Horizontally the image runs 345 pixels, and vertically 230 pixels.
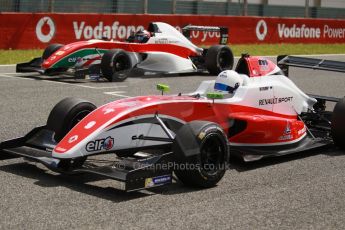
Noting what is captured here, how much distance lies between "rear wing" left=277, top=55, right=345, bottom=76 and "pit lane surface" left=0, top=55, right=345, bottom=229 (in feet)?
3.72

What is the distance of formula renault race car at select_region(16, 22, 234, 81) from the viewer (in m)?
13.9

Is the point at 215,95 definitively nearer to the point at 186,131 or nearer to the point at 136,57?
the point at 186,131

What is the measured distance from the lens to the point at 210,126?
20.6 ft

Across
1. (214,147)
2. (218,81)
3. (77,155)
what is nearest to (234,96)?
(218,81)

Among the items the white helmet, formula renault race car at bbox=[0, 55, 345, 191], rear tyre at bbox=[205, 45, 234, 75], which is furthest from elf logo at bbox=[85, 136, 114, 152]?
rear tyre at bbox=[205, 45, 234, 75]

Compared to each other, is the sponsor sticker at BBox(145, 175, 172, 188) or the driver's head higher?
the driver's head

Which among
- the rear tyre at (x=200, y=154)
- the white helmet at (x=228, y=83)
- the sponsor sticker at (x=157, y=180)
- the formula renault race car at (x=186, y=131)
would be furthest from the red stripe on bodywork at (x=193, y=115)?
the sponsor sticker at (x=157, y=180)

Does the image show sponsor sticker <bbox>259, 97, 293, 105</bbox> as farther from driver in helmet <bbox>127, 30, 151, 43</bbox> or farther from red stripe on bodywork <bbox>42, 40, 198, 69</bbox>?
driver in helmet <bbox>127, 30, 151, 43</bbox>

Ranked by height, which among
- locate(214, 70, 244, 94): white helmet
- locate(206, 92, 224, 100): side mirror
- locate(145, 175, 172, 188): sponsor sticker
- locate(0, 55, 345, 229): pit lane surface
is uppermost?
locate(214, 70, 244, 94): white helmet

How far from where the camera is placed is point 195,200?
5.84 metres

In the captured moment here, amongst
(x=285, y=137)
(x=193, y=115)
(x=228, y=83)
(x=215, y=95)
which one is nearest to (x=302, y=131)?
(x=285, y=137)

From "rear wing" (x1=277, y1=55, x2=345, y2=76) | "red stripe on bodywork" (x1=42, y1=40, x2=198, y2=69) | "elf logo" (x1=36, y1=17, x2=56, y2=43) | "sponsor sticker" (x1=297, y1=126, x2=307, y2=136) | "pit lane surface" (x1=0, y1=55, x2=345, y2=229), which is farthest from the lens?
"elf logo" (x1=36, y1=17, x2=56, y2=43)

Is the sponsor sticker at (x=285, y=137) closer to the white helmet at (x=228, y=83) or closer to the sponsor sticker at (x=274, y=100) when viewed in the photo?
the sponsor sticker at (x=274, y=100)

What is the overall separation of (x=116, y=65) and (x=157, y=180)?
8568 mm
